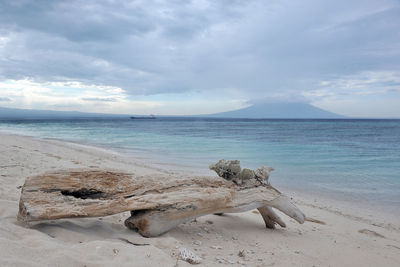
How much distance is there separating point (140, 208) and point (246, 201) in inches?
79.9

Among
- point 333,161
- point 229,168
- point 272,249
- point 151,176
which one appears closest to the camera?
point 272,249

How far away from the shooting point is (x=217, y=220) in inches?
234

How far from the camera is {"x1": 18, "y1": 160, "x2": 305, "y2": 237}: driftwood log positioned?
445 cm

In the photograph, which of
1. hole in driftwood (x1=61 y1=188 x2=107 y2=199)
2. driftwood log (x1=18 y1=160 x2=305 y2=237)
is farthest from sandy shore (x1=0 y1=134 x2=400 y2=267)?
hole in driftwood (x1=61 y1=188 x2=107 y2=199)

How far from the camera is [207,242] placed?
473 cm

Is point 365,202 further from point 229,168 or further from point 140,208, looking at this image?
point 140,208

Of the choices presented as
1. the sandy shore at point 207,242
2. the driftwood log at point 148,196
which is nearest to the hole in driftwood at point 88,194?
the driftwood log at point 148,196

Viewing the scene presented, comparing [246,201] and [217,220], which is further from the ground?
[246,201]

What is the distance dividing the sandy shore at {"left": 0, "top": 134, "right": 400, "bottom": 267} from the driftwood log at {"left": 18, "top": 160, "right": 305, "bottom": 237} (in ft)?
0.92

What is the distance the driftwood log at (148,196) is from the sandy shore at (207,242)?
0.92ft

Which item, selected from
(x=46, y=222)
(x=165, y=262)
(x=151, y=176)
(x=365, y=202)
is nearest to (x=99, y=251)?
(x=165, y=262)

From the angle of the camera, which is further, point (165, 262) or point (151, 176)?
point (151, 176)

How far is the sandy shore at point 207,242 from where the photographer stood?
3311mm

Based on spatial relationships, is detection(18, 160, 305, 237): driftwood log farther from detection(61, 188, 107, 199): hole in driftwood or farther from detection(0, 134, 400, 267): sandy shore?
detection(0, 134, 400, 267): sandy shore
